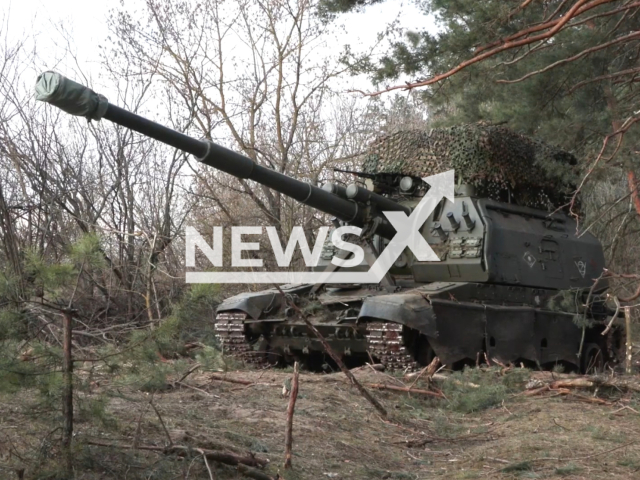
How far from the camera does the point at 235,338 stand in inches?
433

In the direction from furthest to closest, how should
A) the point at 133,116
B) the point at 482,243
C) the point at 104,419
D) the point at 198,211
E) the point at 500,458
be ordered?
the point at 198,211
the point at 482,243
the point at 133,116
the point at 500,458
the point at 104,419

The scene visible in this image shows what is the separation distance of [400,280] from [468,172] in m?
1.61

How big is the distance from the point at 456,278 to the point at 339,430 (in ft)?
14.6

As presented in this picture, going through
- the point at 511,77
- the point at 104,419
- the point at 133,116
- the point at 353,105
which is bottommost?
the point at 104,419

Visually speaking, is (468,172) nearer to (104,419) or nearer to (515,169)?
(515,169)

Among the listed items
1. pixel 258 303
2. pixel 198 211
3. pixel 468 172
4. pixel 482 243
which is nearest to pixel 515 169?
pixel 468 172

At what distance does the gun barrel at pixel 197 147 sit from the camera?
18.8ft

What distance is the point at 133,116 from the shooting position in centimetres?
697

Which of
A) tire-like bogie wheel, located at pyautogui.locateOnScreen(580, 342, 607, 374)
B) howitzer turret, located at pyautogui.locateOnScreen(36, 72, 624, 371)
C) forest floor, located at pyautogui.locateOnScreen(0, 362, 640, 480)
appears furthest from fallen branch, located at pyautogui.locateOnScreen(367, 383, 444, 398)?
tire-like bogie wheel, located at pyautogui.locateOnScreen(580, 342, 607, 374)

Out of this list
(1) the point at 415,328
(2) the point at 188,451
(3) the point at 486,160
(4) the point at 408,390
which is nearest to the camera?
(2) the point at 188,451

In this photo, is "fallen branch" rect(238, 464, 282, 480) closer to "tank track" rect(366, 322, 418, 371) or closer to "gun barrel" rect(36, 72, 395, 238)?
"gun barrel" rect(36, 72, 395, 238)

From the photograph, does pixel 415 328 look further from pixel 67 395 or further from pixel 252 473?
pixel 67 395

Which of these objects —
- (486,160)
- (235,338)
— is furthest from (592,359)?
(235,338)

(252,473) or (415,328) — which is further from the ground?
(415,328)
